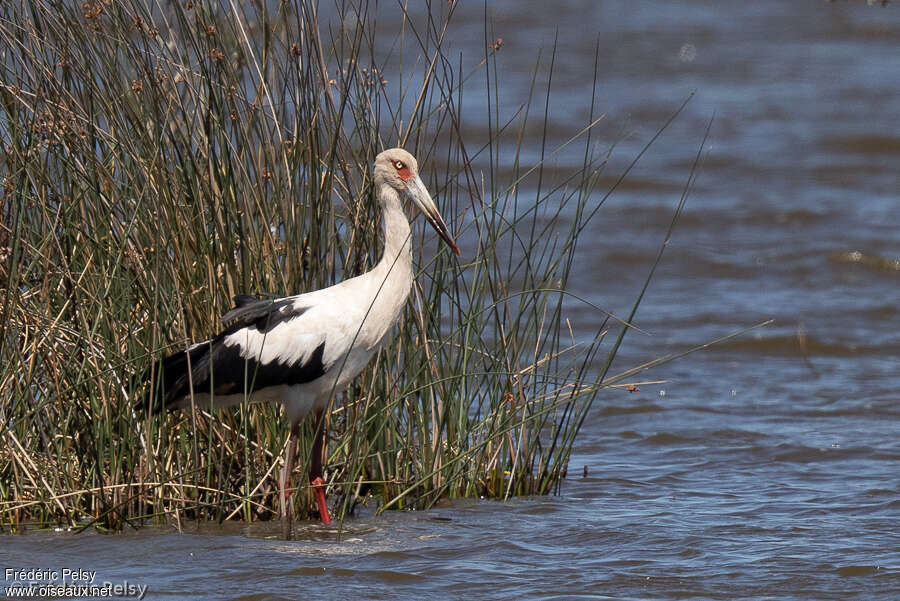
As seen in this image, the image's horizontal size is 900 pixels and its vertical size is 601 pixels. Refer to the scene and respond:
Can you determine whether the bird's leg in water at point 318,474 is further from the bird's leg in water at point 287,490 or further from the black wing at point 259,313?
the black wing at point 259,313

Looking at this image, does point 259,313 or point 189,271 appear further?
point 189,271

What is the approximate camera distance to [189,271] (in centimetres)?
490

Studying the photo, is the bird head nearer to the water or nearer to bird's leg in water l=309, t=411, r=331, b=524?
bird's leg in water l=309, t=411, r=331, b=524

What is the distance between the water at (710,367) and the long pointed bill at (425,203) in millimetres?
1115


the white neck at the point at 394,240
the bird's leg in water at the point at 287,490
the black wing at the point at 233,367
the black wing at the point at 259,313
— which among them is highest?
the white neck at the point at 394,240

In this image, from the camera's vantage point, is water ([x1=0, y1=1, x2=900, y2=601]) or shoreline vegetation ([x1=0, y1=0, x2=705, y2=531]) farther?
shoreline vegetation ([x1=0, y1=0, x2=705, y2=531])

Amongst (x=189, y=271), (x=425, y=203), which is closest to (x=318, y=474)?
(x=189, y=271)

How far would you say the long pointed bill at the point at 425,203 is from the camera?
4973 mm

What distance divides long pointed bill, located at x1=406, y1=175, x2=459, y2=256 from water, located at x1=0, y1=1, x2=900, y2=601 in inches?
43.9

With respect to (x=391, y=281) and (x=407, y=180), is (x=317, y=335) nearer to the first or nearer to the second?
(x=391, y=281)

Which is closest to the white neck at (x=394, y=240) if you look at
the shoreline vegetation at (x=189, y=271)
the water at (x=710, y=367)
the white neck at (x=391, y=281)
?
the white neck at (x=391, y=281)

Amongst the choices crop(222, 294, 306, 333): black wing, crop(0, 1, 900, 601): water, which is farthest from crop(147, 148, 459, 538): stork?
crop(0, 1, 900, 601): water

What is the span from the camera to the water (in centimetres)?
456

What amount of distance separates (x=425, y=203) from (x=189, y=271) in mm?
909
